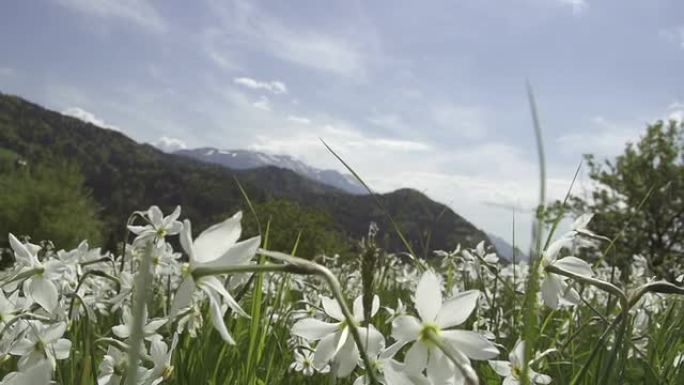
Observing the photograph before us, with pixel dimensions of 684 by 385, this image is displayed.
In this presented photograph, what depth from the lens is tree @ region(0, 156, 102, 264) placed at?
57.5 metres

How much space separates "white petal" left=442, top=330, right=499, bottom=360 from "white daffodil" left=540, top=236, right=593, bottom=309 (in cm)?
66

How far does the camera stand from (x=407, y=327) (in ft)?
4.26

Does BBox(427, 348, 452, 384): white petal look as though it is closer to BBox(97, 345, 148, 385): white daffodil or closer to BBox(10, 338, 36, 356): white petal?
BBox(97, 345, 148, 385): white daffodil

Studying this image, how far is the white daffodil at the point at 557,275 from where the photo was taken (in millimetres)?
1808

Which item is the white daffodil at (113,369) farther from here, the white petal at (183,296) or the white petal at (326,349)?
the white petal at (183,296)

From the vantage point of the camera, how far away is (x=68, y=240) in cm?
5791

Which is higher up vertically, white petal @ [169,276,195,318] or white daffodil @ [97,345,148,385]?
white petal @ [169,276,195,318]

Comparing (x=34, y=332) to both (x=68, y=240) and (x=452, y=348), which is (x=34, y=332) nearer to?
(x=452, y=348)

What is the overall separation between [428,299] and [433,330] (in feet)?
0.23

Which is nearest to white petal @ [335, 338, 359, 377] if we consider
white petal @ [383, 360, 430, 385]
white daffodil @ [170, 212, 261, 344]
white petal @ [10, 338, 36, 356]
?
white petal @ [383, 360, 430, 385]

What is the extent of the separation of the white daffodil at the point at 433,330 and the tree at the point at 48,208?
58343 millimetres

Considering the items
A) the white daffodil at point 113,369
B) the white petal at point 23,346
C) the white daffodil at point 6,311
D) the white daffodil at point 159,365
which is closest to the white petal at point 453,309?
the white daffodil at point 159,365

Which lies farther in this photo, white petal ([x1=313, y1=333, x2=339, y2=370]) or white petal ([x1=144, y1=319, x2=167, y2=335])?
white petal ([x1=144, y1=319, x2=167, y2=335])

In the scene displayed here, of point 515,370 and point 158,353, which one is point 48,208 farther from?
point 515,370
